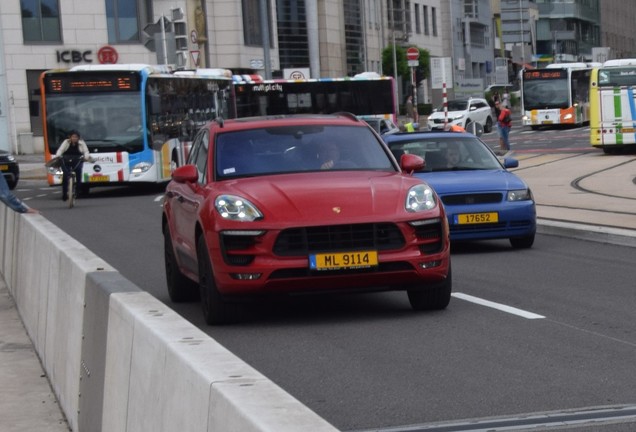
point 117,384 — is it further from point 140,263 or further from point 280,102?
point 280,102

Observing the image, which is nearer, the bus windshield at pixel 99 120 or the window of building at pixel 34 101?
the bus windshield at pixel 99 120

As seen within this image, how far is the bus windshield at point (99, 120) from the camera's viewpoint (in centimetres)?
3441

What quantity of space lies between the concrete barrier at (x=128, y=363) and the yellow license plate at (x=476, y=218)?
6400mm

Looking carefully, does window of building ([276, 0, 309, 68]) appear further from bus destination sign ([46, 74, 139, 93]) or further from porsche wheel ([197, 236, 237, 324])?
porsche wheel ([197, 236, 237, 324])

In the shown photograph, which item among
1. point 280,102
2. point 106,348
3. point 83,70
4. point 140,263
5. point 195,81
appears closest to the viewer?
point 106,348

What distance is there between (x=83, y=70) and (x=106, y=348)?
28.7 metres

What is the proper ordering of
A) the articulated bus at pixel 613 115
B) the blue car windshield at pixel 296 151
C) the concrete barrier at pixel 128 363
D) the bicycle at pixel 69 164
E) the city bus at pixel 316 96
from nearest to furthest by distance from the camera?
the concrete barrier at pixel 128 363 < the blue car windshield at pixel 296 151 < the bicycle at pixel 69 164 < the articulated bus at pixel 613 115 < the city bus at pixel 316 96

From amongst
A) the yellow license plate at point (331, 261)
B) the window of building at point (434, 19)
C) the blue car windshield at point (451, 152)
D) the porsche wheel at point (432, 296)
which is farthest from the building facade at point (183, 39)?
the yellow license plate at point (331, 261)

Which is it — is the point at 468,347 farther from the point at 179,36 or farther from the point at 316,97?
the point at 316,97

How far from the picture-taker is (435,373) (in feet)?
27.5

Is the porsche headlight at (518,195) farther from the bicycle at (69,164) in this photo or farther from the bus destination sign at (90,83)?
the bus destination sign at (90,83)

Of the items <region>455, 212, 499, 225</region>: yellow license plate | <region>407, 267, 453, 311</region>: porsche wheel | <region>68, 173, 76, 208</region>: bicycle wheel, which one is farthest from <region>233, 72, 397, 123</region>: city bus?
<region>407, 267, 453, 311</region>: porsche wheel

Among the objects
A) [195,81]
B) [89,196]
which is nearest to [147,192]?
[89,196]

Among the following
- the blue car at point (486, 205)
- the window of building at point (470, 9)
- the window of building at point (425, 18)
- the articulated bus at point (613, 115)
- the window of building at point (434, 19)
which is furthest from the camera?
the window of building at point (470, 9)
